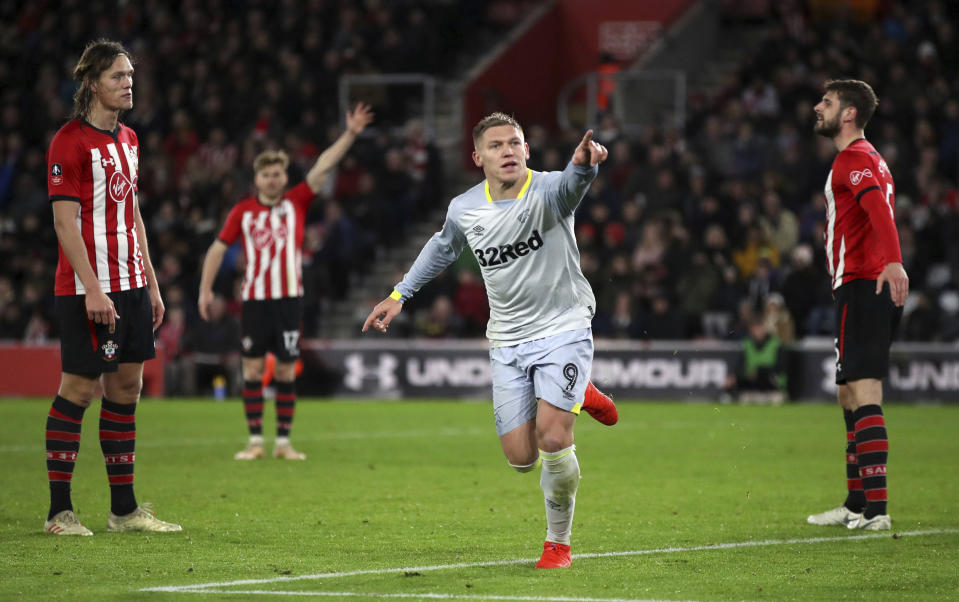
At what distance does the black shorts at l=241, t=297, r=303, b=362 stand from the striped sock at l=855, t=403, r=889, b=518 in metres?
5.64

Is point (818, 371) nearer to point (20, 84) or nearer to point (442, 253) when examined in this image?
point (442, 253)

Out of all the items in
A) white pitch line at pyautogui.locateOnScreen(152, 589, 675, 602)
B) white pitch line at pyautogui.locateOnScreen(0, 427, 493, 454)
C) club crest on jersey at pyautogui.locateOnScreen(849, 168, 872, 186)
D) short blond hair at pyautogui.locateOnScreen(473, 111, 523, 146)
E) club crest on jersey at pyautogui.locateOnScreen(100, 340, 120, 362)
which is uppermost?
short blond hair at pyautogui.locateOnScreen(473, 111, 523, 146)

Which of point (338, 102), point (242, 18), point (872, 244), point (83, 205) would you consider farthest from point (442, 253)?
point (242, 18)

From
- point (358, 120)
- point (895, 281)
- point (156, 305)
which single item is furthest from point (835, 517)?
point (358, 120)

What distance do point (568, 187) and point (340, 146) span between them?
5.54 meters

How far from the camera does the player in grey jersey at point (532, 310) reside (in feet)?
21.9

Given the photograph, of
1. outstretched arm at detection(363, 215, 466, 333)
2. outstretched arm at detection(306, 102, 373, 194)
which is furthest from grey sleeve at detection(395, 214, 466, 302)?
Result: outstretched arm at detection(306, 102, 373, 194)

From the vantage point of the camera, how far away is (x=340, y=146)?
38.6 ft

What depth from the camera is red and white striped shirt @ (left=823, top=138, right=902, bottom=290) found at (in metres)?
7.93

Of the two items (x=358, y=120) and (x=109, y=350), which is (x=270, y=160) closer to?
(x=358, y=120)

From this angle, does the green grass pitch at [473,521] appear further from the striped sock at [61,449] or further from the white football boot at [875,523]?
the striped sock at [61,449]

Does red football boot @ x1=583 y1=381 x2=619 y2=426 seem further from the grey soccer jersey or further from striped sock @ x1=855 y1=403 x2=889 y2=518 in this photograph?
striped sock @ x1=855 y1=403 x2=889 y2=518

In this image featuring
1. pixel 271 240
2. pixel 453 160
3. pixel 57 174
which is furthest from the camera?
pixel 453 160

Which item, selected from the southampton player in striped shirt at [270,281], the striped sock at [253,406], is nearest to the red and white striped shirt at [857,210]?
the southampton player in striped shirt at [270,281]
